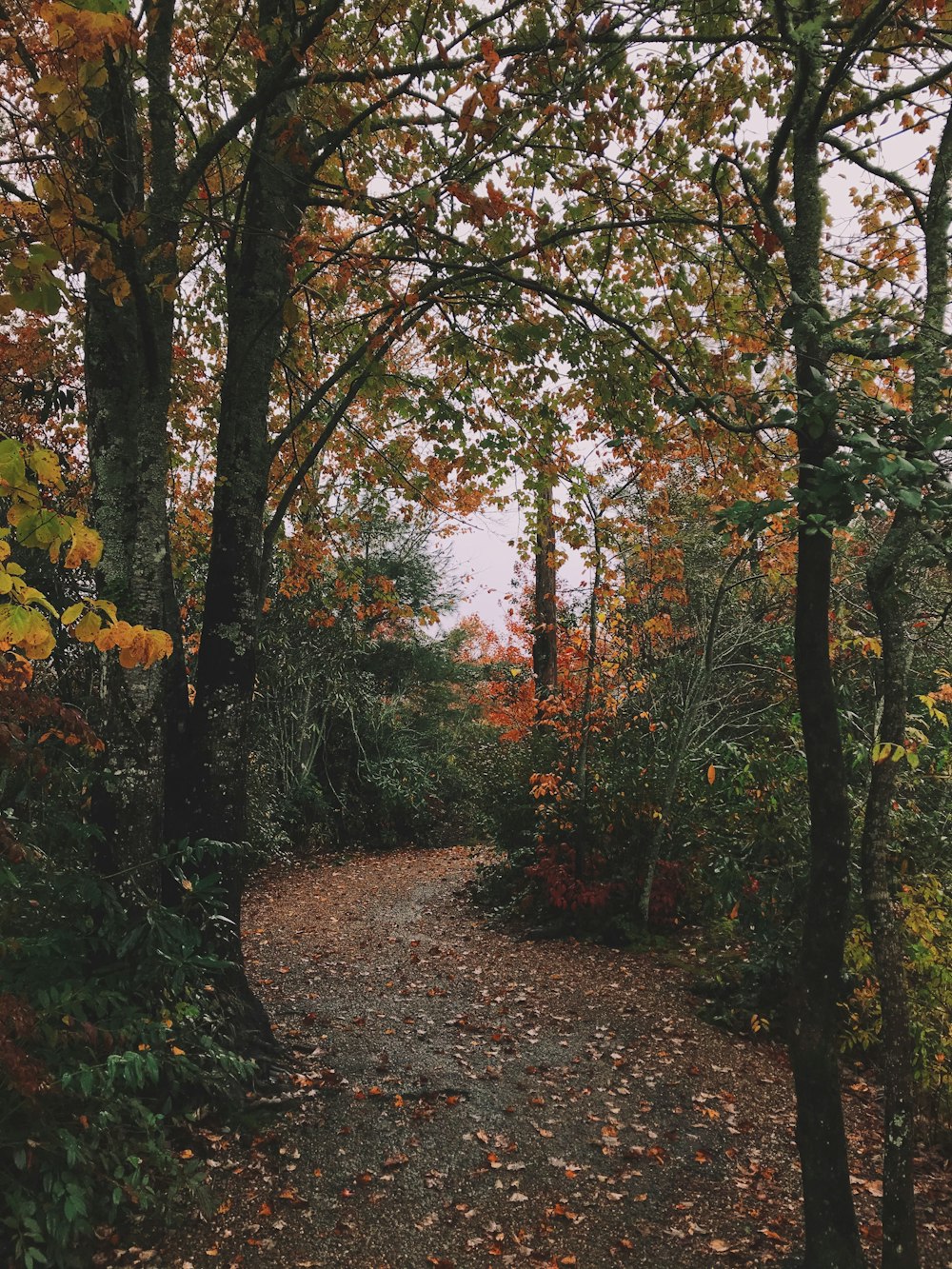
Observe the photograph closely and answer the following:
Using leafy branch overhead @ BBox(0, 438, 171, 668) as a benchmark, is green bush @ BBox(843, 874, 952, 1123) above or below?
below

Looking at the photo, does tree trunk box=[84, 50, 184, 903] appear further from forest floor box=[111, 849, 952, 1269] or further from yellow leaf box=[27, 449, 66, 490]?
yellow leaf box=[27, 449, 66, 490]

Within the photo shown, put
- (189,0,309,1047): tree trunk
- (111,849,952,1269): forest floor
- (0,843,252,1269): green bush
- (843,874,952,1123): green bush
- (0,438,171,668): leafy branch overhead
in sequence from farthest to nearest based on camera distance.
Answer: (189,0,309,1047): tree trunk < (843,874,952,1123): green bush < (111,849,952,1269): forest floor < (0,843,252,1269): green bush < (0,438,171,668): leafy branch overhead

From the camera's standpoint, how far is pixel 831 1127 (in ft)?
8.71

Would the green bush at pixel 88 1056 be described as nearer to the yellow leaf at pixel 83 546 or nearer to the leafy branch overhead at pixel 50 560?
the leafy branch overhead at pixel 50 560

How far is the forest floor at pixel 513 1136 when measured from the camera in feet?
11.0

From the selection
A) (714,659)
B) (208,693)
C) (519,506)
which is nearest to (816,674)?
(208,693)

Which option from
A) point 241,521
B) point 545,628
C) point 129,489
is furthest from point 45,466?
point 545,628

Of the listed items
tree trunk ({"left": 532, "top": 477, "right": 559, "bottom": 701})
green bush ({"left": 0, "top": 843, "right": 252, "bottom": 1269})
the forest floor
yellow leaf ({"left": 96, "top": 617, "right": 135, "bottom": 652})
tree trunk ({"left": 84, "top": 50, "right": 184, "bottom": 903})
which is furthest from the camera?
tree trunk ({"left": 532, "top": 477, "right": 559, "bottom": 701})

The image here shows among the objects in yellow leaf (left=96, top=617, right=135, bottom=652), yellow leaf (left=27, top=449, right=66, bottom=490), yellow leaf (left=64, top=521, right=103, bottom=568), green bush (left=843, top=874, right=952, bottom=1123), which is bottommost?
green bush (left=843, top=874, right=952, bottom=1123)

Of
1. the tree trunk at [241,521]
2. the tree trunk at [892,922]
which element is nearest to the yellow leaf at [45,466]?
the tree trunk at [241,521]

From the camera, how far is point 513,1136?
420 centimetres

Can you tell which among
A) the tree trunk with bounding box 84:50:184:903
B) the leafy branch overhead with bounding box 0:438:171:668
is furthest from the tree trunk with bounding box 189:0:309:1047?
the leafy branch overhead with bounding box 0:438:171:668

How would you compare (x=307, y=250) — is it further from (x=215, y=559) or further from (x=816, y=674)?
(x=816, y=674)

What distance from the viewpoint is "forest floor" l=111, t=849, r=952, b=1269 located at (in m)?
3.35
